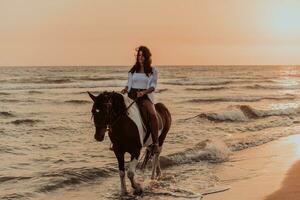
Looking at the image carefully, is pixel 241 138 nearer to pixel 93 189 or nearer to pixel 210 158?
pixel 210 158

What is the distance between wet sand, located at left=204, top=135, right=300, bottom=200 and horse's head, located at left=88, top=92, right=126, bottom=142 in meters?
2.38

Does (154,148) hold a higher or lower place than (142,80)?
lower

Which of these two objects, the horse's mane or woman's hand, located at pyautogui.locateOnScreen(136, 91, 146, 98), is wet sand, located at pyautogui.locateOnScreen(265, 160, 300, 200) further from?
the horse's mane

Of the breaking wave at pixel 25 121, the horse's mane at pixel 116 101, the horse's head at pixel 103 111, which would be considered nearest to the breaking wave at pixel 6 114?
the breaking wave at pixel 25 121

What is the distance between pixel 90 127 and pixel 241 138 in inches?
247

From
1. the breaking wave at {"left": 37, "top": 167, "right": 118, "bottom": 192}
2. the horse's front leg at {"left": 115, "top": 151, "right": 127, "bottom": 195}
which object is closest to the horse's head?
the horse's front leg at {"left": 115, "top": 151, "right": 127, "bottom": 195}

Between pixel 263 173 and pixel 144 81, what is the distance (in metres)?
3.73

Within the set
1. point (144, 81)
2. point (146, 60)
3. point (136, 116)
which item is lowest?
point (136, 116)

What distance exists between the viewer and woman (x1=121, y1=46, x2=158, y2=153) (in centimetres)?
974

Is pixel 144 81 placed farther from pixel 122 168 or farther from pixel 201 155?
pixel 201 155

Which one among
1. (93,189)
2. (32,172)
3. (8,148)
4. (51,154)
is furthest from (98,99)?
(8,148)

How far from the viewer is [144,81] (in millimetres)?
9797

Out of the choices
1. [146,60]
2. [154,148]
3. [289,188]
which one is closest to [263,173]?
[289,188]

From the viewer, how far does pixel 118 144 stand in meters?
9.22
